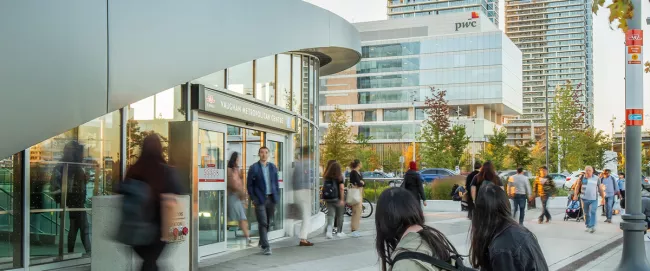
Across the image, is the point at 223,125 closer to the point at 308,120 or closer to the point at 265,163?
the point at 265,163

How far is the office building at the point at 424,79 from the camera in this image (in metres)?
107

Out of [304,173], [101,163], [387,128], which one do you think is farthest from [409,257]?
[387,128]

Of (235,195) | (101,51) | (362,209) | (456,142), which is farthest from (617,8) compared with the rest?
(456,142)

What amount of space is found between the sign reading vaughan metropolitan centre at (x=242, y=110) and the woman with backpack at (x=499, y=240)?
291 inches

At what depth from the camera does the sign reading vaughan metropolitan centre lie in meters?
11.6

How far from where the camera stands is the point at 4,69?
773cm

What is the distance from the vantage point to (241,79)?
13633mm

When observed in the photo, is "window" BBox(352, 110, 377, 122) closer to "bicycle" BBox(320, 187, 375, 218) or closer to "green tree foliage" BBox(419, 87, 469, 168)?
"green tree foliage" BBox(419, 87, 469, 168)

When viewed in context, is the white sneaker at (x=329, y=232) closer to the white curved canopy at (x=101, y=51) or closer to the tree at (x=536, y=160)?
the white curved canopy at (x=101, y=51)

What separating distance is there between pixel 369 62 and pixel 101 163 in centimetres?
10682

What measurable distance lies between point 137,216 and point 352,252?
7566mm

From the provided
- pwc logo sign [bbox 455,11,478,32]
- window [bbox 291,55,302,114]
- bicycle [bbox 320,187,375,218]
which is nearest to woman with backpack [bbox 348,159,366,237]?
window [bbox 291,55,302,114]

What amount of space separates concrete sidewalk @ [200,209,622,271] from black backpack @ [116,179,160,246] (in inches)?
184

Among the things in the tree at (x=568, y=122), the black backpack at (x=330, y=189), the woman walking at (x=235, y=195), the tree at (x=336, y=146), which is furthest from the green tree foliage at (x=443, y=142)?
the woman walking at (x=235, y=195)
